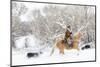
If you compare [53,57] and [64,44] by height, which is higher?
[64,44]

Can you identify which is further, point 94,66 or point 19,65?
point 94,66

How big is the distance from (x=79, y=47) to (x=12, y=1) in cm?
100

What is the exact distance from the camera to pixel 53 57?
2422 millimetres

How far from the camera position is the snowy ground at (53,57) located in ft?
7.42

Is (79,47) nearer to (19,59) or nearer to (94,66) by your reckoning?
(94,66)

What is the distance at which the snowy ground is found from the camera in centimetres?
226

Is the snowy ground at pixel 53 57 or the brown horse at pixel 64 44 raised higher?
the brown horse at pixel 64 44

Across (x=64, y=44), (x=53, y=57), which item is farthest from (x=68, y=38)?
(x=53, y=57)

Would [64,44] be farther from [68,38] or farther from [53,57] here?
[53,57]

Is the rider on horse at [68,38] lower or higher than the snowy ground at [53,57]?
higher

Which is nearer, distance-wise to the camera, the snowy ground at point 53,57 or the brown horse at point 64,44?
the snowy ground at point 53,57

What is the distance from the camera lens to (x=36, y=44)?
235cm
